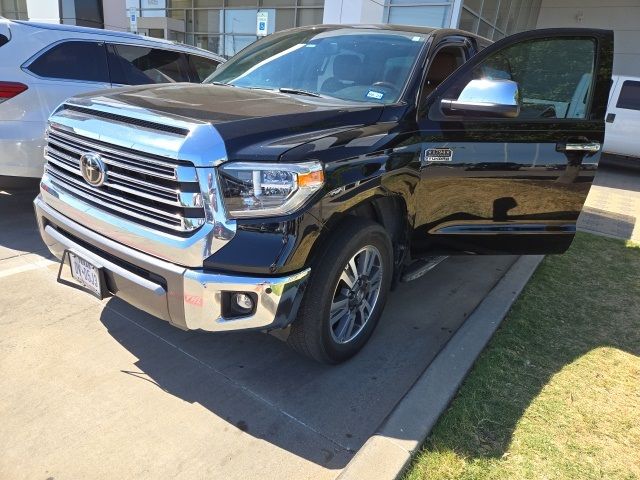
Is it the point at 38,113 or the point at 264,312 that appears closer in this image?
the point at 264,312

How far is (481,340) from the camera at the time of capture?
3209mm

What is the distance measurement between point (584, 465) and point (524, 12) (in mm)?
18440

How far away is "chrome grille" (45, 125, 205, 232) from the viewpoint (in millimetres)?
2074

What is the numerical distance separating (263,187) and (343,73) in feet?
4.99

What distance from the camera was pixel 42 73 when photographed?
428 centimetres

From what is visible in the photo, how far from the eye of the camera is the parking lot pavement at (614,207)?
21.0 feet

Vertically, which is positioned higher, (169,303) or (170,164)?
(170,164)

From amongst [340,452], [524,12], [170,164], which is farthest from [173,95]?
[524,12]

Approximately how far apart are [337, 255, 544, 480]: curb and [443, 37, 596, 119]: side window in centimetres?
149

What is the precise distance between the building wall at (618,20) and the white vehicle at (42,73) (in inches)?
715

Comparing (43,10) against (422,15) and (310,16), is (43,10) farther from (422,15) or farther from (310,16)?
(422,15)

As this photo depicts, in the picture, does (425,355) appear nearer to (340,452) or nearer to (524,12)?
(340,452)

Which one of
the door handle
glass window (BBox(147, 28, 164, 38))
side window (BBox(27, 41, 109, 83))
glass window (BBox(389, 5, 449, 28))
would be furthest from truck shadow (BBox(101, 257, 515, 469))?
glass window (BBox(147, 28, 164, 38))

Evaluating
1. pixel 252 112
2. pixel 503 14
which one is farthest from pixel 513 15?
pixel 252 112
